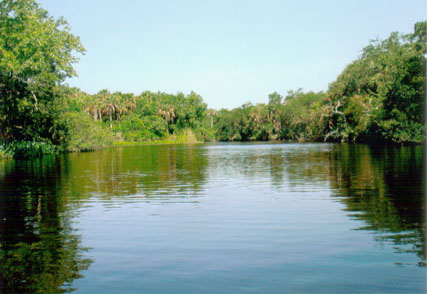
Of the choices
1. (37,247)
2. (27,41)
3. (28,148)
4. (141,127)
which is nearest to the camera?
(37,247)

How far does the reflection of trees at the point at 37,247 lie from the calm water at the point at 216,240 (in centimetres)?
2

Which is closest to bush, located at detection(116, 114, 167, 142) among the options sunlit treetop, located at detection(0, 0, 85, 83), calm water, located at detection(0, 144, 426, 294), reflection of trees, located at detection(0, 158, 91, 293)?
sunlit treetop, located at detection(0, 0, 85, 83)

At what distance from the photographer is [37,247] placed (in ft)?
27.3

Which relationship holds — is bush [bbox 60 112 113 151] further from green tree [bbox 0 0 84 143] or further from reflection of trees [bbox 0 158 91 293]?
reflection of trees [bbox 0 158 91 293]

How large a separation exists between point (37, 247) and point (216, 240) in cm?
328

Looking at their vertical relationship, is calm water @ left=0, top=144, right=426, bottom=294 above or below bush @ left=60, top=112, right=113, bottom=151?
below

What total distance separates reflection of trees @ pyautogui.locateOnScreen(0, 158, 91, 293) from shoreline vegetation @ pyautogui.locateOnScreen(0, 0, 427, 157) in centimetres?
2365

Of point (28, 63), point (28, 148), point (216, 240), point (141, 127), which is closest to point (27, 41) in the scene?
point (28, 63)

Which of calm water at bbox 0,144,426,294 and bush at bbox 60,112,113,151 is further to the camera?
bush at bbox 60,112,113,151

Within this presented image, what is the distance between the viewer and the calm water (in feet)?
20.6

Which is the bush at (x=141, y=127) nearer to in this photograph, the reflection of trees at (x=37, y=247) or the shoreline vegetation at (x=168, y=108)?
the shoreline vegetation at (x=168, y=108)

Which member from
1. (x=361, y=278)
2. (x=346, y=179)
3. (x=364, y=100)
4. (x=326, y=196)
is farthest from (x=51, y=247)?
(x=364, y=100)

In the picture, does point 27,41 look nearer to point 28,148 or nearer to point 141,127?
point 28,148

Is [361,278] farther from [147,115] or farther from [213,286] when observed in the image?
[147,115]
